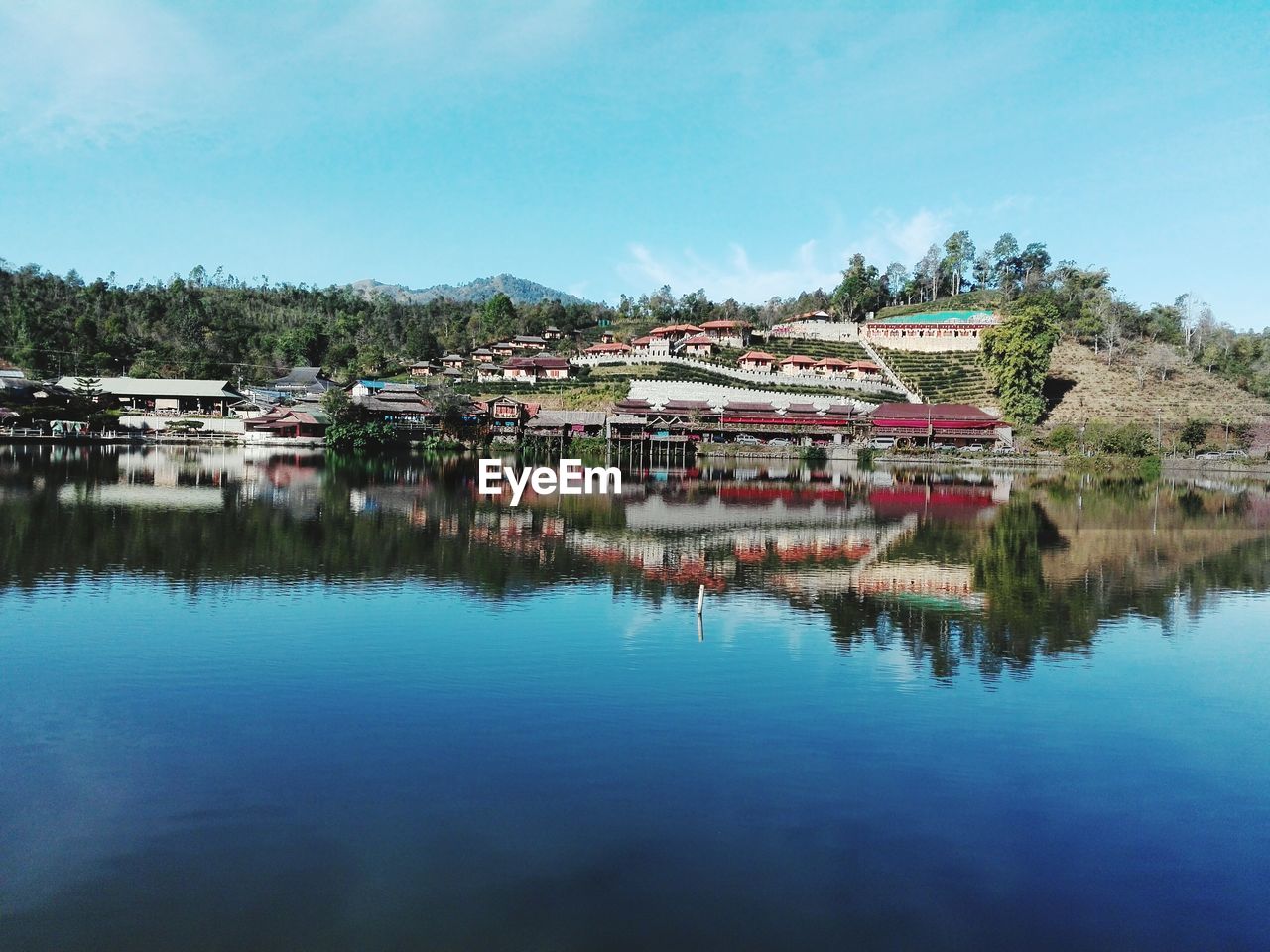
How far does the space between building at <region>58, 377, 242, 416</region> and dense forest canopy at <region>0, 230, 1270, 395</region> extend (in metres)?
6.01

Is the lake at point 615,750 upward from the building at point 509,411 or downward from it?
downward

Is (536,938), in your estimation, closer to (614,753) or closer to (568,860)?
(568,860)

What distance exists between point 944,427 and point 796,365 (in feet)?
49.9

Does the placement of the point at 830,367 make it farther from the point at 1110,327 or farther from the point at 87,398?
the point at 87,398

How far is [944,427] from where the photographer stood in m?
65.4

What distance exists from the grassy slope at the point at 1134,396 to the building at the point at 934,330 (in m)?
7.23

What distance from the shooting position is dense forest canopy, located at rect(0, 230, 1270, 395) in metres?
78.1

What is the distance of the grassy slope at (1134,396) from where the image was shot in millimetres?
67875

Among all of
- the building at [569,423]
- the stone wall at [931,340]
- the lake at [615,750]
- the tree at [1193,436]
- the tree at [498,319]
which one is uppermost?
the tree at [498,319]

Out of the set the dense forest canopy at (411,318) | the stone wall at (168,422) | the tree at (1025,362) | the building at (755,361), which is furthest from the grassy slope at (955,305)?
the stone wall at (168,422)

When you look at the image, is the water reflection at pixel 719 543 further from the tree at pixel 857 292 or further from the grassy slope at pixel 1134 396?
the tree at pixel 857 292

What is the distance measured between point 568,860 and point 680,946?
54.2 inches

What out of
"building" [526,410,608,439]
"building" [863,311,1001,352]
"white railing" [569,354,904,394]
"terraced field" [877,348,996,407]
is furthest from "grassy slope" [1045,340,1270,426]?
"building" [526,410,608,439]

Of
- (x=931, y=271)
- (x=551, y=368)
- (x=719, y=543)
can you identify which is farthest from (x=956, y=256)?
(x=719, y=543)
